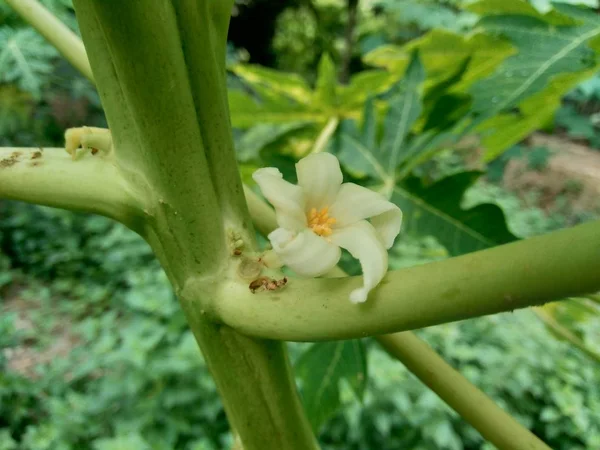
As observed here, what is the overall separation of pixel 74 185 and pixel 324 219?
0.46 ft

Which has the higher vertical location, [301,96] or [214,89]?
[214,89]

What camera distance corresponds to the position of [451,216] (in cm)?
61

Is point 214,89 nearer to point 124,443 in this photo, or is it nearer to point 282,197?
point 282,197

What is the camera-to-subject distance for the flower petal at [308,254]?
270 mm

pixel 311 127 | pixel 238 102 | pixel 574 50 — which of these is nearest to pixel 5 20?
pixel 238 102

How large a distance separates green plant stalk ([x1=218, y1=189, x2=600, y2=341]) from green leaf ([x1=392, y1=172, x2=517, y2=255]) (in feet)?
1.13

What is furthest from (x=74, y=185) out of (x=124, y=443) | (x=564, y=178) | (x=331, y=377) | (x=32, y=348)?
(x=564, y=178)

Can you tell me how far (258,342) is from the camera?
1.00 feet

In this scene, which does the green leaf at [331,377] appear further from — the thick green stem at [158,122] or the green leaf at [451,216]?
the thick green stem at [158,122]

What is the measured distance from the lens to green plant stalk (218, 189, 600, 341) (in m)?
0.20

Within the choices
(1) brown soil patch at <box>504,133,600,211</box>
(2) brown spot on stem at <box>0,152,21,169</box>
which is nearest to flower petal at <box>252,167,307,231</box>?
(2) brown spot on stem at <box>0,152,21,169</box>

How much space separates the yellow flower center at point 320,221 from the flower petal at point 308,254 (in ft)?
0.08

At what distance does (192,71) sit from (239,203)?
8cm

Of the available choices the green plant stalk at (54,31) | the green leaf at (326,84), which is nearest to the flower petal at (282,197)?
the green plant stalk at (54,31)
